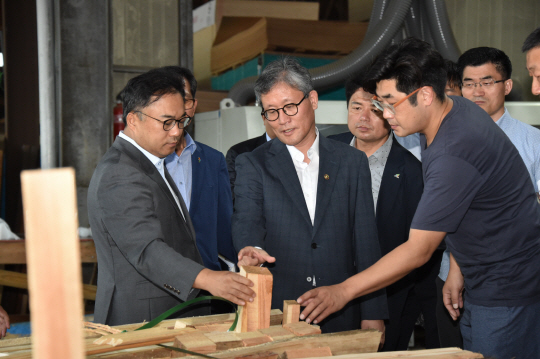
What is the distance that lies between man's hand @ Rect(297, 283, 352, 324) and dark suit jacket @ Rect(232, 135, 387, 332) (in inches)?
13.9

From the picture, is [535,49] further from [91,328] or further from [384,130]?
[91,328]

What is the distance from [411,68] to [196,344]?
1.13 m

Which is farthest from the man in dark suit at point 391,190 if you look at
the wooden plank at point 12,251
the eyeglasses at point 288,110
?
the wooden plank at point 12,251

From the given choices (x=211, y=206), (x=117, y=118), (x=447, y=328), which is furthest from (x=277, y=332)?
(x=117, y=118)

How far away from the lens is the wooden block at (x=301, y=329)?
1365 mm

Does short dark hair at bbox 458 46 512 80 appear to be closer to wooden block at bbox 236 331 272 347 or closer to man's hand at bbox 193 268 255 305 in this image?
man's hand at bbox 193 268 255 305

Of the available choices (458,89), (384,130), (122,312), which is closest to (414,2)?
(458,89)

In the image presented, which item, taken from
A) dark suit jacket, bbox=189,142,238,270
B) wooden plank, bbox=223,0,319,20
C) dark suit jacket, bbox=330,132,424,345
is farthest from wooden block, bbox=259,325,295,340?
wooden plank, bbox=223,0,319,20

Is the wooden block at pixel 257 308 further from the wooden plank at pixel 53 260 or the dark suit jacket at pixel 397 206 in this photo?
the dark suit jacket at pixel 397 206

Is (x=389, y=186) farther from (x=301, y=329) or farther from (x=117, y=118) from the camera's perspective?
(x=117, y=118)

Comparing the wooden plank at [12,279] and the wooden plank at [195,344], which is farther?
the wooden plank at [12,279]

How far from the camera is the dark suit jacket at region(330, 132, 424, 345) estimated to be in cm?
262

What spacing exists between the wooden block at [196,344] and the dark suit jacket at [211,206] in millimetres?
1138

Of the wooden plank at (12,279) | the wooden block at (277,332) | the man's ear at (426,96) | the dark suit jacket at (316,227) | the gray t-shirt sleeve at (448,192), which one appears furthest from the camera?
the wooden plank at (12,279)
